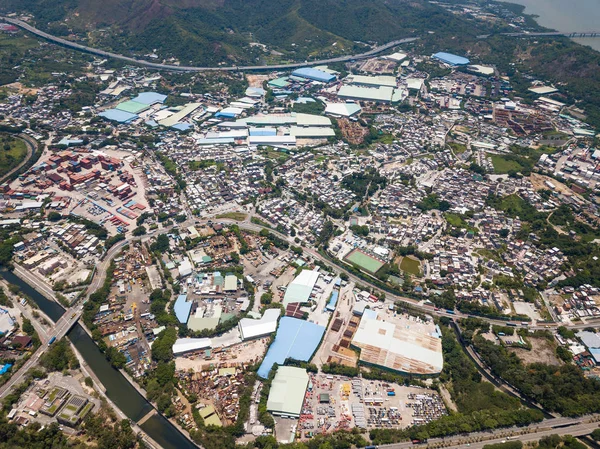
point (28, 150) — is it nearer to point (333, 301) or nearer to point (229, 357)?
point (229, 357)

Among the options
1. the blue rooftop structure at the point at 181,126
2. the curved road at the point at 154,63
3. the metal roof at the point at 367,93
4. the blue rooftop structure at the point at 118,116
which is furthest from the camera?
the curved road at the point at 154,63

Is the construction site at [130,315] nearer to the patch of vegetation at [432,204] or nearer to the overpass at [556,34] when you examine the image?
the patch of vegetation at [432,204]

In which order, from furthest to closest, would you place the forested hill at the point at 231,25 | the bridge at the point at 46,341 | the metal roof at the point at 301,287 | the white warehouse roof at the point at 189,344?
1. the forested hill at the point at 231,25
2. the metal roof at the point at 301,287
3. the white warehouse roof at the point at 189,344
4. the bridge at the point at 46,341

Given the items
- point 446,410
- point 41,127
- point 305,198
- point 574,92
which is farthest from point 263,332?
point 574,92

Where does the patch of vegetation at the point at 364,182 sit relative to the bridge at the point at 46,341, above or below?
above

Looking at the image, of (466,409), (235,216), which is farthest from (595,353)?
(235,216)

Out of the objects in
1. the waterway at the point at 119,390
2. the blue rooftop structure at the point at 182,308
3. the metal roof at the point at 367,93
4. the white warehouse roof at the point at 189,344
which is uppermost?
the metal roof at the point at 367,93

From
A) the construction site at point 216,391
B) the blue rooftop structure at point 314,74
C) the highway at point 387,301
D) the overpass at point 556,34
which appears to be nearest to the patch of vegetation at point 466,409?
the highway at point 387,301
